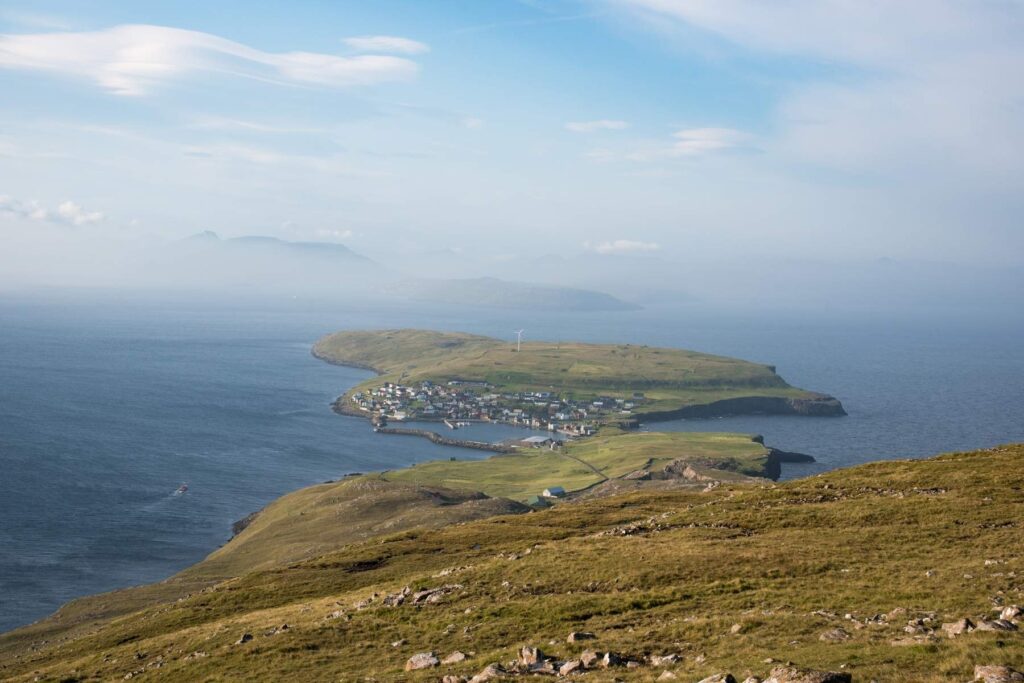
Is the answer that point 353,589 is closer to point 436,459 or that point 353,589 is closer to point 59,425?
point 436,459

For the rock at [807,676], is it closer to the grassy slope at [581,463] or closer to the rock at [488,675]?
the rock at [488,675]

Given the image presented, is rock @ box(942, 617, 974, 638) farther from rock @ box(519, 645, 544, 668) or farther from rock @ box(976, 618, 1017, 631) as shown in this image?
rock @ box(519, 645, 544, 668)

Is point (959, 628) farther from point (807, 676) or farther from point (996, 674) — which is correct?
point (807, 676)

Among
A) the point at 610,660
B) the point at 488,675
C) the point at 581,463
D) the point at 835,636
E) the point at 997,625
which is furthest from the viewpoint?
the point at 581,463

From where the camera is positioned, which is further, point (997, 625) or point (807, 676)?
point (997, 625)

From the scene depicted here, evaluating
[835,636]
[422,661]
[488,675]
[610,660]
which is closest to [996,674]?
[835,636]

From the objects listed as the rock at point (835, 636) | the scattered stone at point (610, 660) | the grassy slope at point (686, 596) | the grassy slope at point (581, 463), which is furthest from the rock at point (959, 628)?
the grassy slope at point (581, 463)

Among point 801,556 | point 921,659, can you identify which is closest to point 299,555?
point 801,556
